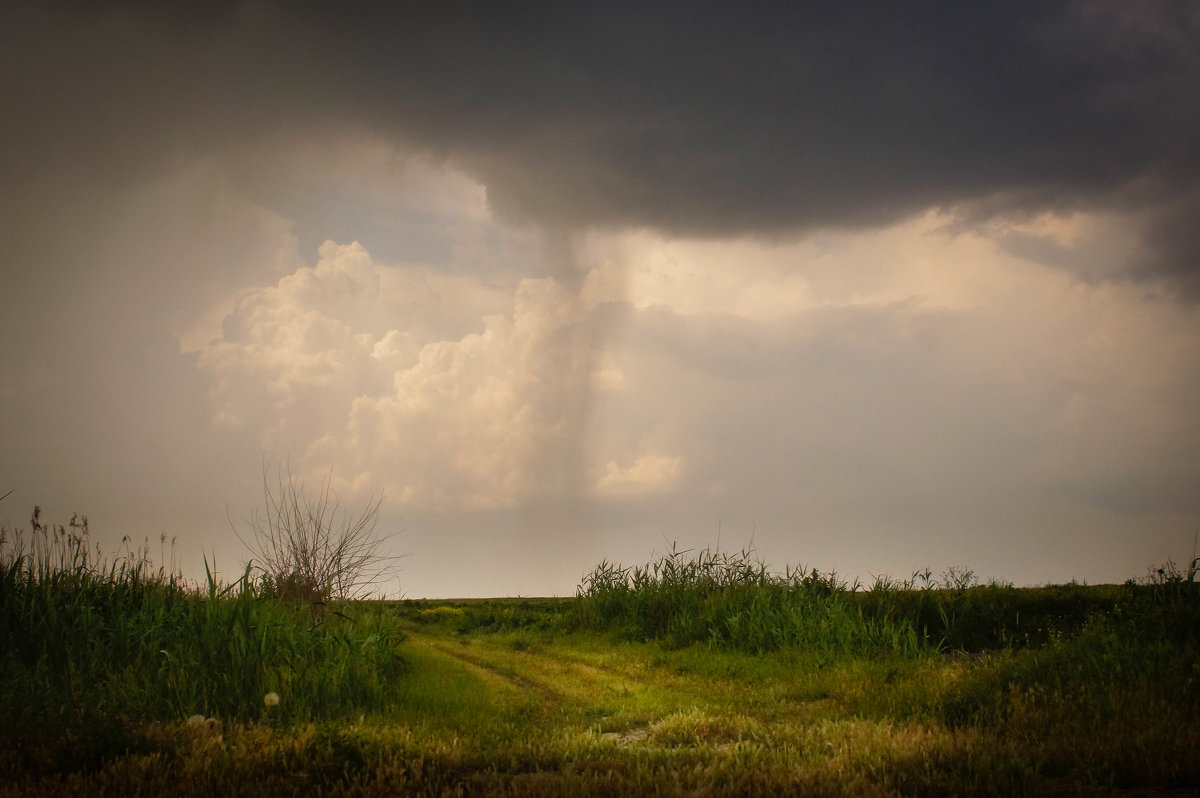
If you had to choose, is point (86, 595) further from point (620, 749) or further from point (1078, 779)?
point (1078, 779)

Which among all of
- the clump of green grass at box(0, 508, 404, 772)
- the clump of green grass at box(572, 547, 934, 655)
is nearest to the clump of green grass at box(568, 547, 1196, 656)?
the clump of green grass at box(572, 547, 934, 655)

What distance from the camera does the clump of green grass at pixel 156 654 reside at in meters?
8.22

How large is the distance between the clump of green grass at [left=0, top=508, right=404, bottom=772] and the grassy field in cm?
4

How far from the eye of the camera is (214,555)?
1142 cm

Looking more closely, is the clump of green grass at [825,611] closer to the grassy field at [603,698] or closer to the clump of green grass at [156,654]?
the grassy field at [603,698]

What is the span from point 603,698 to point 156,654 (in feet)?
17.7

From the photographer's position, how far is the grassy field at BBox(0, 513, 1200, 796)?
6027mm

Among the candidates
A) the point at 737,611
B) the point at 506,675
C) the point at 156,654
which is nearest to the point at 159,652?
the point at 156,654

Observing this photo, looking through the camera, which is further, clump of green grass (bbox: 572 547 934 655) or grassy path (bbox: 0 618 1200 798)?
clump of green grass (bbox: 572 547 934 655)

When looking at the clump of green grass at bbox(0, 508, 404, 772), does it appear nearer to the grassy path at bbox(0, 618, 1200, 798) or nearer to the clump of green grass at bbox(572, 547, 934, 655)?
the grassy path at bbox(0, 618, 1200, 798)

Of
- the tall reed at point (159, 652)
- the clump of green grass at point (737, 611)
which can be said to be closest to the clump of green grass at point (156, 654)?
the tall reed at point (159, 652)

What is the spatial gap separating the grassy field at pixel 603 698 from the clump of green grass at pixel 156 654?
38mm

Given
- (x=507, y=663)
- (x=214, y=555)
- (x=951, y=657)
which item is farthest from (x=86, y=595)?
(x=951, y=657)

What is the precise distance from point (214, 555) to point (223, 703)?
333cm
